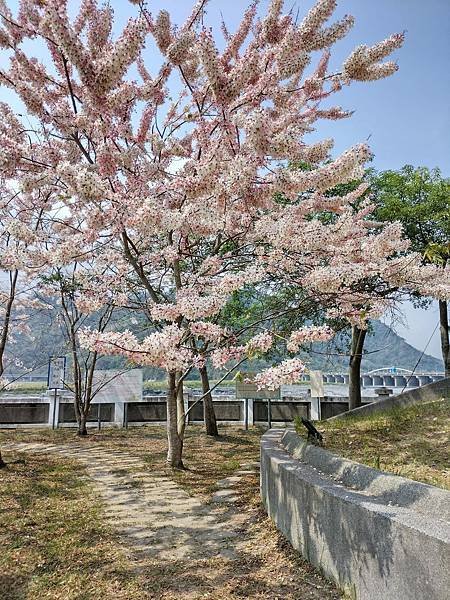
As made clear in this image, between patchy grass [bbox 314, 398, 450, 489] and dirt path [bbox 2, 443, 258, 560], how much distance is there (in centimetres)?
146

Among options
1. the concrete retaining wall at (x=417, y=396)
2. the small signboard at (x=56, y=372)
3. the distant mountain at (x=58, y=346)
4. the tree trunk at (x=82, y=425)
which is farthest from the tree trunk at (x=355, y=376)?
the small signboard at (x=56, y=372)

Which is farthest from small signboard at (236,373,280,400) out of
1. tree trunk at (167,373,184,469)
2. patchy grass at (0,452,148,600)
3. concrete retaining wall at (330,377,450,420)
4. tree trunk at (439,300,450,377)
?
patchy grass at (0,452,148,600)

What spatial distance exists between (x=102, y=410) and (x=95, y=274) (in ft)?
25.1

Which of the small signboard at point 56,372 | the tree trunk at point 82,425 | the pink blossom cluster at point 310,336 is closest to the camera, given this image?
the pink blossom cluster at point 310,336

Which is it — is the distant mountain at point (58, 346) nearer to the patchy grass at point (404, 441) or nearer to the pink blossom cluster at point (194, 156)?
the patchy grass at point (404, 441)

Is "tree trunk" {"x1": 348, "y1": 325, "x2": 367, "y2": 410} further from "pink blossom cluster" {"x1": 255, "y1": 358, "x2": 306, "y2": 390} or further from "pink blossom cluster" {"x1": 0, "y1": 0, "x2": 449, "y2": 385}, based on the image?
"pink blossom cluster" {"x1": 255, "y1": 358, "x2": 306, "y2": 390}

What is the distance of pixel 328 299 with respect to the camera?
254 inches

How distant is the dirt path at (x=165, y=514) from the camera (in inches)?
157

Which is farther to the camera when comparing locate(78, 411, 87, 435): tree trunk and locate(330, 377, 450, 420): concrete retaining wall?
locate(78, 411, 87, 435): tree trunk

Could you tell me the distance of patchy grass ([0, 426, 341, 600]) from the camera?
3154mm

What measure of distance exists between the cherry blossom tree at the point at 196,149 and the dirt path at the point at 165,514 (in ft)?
Answer: 4.22

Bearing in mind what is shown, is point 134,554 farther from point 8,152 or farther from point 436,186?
point 436,186

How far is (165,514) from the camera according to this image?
194 inches

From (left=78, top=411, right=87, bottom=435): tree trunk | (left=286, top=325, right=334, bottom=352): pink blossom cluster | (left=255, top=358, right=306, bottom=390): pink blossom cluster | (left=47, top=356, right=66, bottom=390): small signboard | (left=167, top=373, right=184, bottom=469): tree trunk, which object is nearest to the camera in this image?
(left=255, top=358, right=306, bottom=390): pink blossom cluster
